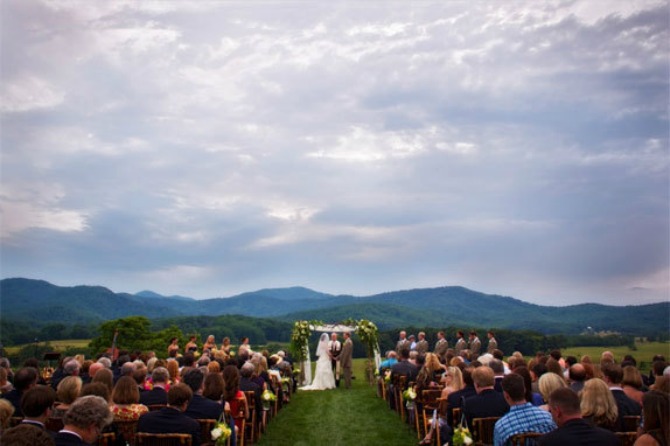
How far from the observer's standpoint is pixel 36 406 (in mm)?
5656

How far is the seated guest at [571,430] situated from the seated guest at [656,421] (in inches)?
15.6

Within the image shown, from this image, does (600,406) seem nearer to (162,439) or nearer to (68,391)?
(162,439)

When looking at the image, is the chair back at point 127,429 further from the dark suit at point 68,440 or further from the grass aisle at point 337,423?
the grass aisle at point 337,423

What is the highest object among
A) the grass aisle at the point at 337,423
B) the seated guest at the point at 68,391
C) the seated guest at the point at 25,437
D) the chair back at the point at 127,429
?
the seated guest at the point at 25,437

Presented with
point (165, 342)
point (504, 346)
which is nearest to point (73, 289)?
point (165, 342)

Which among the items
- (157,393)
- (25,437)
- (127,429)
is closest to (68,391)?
(127,429)

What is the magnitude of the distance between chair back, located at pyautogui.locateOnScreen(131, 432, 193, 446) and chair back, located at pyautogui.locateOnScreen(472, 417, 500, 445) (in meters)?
3.78

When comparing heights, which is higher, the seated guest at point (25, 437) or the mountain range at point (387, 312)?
the mountain range at point (387, 312)

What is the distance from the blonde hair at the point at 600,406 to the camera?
670cm

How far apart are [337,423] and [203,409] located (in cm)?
706

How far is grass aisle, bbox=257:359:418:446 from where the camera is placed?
1257 centimetres

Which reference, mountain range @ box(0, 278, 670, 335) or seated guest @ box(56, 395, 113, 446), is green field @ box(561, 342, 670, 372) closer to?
seated guest @ box(56, 395, 113, 446)

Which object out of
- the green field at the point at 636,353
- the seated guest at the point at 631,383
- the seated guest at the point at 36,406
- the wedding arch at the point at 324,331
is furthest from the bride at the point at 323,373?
the seated guest at the point at 36,406

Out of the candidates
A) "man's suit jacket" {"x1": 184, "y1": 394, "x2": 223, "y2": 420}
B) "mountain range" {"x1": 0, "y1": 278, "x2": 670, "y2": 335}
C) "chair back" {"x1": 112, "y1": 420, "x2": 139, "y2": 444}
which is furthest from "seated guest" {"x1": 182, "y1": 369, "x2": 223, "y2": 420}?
"mountain range" {"x1": 0, "y1": 278, "x2": 670, "y2": 335}
